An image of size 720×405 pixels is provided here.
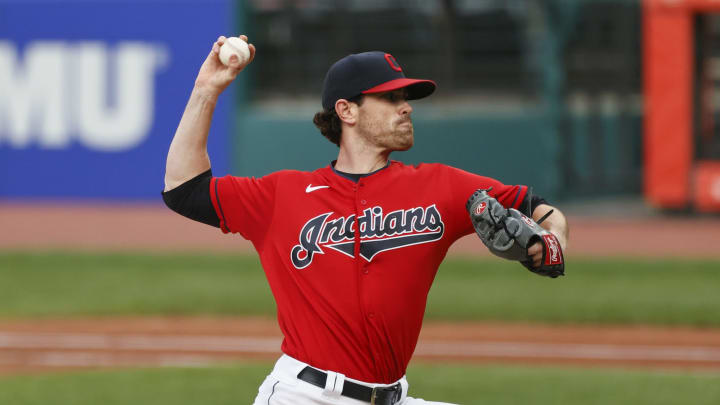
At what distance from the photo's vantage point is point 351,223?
4.20 metres

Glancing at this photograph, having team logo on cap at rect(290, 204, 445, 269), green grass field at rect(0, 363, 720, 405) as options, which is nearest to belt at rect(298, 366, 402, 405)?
team logo on cap at rect(290, 204, 445, 269)

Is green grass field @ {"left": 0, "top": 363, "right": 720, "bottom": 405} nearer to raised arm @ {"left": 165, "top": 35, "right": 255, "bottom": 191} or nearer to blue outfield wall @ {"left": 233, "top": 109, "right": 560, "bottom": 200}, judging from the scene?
raised arm @ {"left": 165, "top": 35, "right": 255, "bottom": 191}

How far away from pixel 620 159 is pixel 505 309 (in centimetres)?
867

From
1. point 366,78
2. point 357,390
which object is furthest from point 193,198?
point 357,390

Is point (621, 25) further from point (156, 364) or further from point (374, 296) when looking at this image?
point (374, 296)

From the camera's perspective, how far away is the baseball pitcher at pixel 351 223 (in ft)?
13.5

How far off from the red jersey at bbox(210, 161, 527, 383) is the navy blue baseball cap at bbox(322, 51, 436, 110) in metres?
0.31

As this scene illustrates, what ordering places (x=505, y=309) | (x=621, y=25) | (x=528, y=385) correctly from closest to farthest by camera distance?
(x=528, y=385), (x=505, y=309), (x=621, y=25)

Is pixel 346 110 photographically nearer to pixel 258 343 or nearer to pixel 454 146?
pixel 258 343

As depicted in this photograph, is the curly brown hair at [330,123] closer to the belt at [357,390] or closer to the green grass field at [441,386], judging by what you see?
the belt at [357,390]

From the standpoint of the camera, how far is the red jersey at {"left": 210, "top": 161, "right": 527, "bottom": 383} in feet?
13.5

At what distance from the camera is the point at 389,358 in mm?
4141

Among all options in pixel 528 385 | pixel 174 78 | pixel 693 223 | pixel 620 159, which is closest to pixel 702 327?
pixel 528 385

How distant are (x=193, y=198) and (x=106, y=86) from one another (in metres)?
17.1
